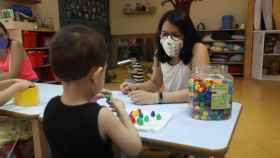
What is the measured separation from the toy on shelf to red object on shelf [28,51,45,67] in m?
3.30

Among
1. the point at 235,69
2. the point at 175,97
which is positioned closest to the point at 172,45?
the point at 175,97

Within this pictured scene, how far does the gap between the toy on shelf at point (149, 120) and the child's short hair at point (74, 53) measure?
294 mm

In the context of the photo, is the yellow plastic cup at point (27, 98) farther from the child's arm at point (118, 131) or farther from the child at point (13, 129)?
the child's arm at point (118, 131)

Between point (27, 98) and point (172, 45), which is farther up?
Result: point (172, 45)

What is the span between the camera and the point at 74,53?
67cm

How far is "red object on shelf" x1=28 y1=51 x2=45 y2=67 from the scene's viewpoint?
3.86 meters

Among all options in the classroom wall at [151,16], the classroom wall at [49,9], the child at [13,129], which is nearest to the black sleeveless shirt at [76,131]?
the child at [13,129]

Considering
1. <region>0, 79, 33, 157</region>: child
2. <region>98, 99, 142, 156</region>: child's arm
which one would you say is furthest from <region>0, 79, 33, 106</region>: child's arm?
<region>98, 99, 142, 156</region>: child's arm

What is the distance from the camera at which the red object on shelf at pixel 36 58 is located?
386 centimetres

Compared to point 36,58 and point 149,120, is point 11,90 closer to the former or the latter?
point 149,120

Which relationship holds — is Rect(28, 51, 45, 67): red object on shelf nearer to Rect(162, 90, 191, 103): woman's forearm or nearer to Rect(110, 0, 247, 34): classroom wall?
Rect(110, 0, 247, 34): classroom wall

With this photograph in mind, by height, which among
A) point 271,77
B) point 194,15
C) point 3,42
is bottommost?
point 271,77

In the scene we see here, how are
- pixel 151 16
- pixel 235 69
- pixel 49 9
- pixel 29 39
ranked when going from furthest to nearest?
pixel 151 16
pixel 235 69
pixel 49 9
pixel 29 39

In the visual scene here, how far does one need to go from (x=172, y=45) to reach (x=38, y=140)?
80 cm
